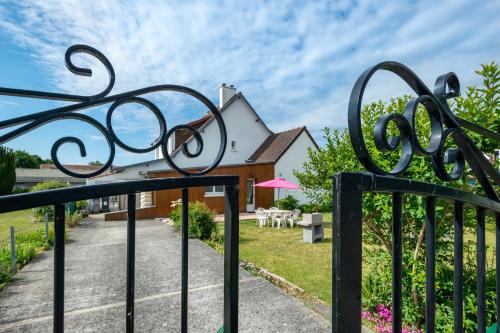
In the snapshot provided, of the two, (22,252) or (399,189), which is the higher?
(399,189)

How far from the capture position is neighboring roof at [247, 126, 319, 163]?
18656mm

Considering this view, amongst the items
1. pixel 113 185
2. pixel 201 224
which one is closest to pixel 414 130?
pixel 113 185

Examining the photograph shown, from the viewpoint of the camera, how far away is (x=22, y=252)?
692cm

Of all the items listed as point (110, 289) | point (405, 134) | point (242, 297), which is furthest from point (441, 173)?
point (110, 289)

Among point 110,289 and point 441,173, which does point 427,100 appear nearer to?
point 441,173

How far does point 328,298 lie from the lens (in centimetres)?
474

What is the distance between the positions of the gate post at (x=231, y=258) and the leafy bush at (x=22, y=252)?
19.6 feet

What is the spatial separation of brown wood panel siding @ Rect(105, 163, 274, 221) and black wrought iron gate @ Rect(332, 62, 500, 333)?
46.6 feet

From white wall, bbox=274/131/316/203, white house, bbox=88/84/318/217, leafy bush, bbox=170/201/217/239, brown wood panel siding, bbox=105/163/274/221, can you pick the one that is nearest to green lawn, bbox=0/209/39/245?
brown wood panel siding, bbox=105/163/274/221

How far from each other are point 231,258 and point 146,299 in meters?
4.14

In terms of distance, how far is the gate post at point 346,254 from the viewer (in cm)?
70

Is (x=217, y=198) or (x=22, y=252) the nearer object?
(x=22, y=252)

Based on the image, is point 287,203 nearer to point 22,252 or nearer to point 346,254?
point 22,252

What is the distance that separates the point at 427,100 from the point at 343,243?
1.78 ft
